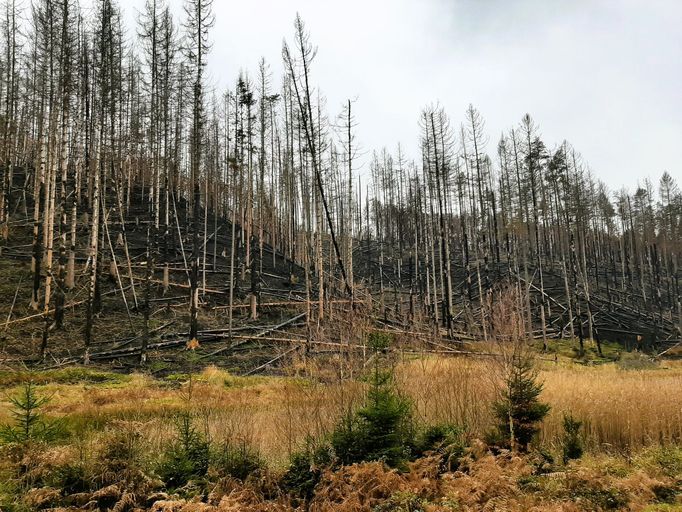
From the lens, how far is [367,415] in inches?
277

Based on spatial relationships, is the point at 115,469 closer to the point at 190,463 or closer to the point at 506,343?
the point at 190,463

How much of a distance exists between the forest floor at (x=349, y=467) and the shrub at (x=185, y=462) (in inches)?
7.5

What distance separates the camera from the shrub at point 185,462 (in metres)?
6.43

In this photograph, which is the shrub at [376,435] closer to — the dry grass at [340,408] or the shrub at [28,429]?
the dry grass at [340,408]

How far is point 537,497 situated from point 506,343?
2784 mm

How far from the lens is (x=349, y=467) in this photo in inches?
250

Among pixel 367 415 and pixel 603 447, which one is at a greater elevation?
pixel 367 415

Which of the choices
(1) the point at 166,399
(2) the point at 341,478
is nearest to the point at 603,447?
(2) the point at 341,478

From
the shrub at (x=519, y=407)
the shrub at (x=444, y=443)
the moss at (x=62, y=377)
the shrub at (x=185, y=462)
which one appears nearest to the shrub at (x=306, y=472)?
the shrub at (x=185, y=462)

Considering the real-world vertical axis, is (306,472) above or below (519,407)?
below

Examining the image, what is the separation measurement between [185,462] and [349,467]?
8.24ft

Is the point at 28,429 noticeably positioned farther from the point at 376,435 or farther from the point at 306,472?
the point at 376,435

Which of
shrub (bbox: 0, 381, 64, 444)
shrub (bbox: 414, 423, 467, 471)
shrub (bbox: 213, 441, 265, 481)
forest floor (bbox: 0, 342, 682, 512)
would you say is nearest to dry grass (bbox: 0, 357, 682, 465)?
forest floor (bbox: 0, 342, 682, 512)

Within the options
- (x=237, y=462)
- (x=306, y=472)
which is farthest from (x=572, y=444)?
(x=237, y=462)
